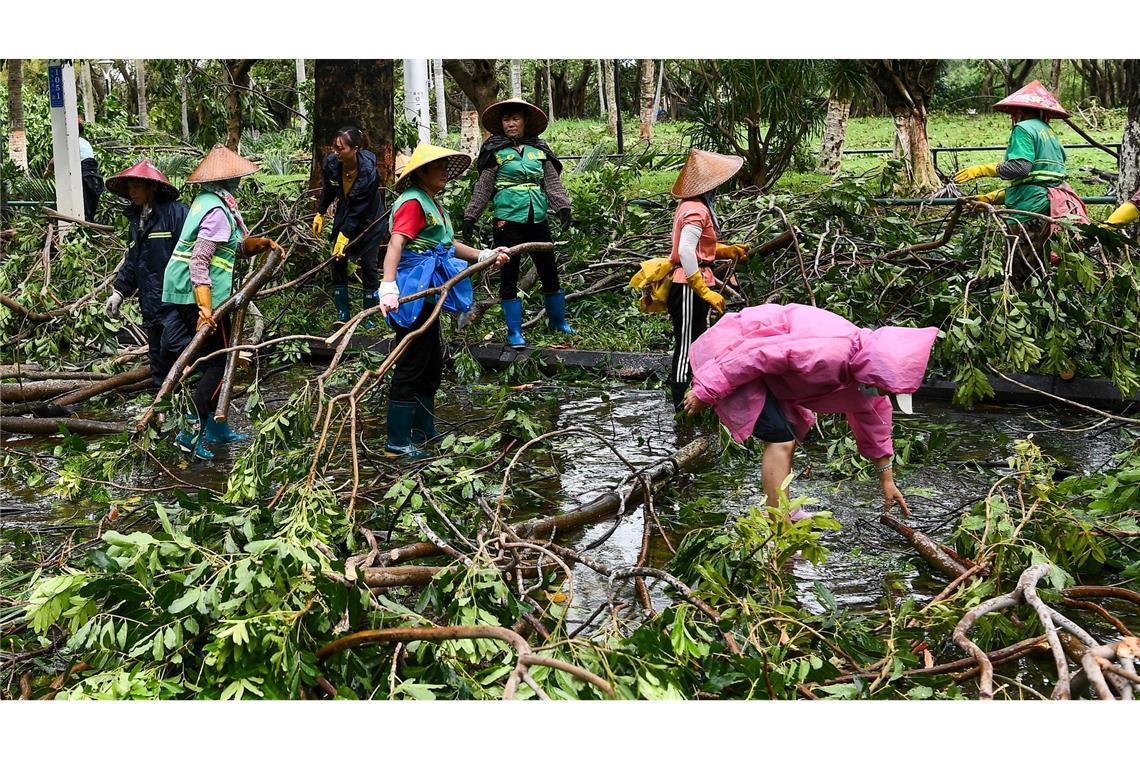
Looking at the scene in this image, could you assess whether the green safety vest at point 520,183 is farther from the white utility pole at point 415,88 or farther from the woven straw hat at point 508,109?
the white utility pole at point 415,88

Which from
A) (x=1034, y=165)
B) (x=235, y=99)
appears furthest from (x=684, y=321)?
(x=235, y=99)

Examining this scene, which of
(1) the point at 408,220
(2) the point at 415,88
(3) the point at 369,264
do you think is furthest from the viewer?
(2) the point at 415,88

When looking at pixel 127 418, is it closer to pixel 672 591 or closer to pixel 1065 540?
pixel 672 591

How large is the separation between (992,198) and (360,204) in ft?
15.2

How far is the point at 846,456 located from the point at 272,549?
300 cm

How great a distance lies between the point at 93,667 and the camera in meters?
3.72

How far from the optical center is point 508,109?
8.21 meters

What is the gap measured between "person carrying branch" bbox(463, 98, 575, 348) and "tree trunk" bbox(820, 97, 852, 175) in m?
8.63

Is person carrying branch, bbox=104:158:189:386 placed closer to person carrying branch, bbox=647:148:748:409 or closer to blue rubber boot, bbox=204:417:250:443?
blue rubber boot, bbox=204:417:250:443

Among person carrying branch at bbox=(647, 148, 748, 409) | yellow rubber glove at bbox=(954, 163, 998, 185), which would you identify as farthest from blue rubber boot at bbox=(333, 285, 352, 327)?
yellow rubber glove at bbox=(954, 163, 998, 185)

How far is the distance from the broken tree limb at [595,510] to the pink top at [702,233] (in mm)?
1076

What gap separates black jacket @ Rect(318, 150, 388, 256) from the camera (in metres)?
8.99

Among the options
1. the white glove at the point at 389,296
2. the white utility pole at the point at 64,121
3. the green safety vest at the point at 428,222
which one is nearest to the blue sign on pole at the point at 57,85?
the white utility pole at the point at 64,121

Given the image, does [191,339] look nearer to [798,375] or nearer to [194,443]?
[194,443]
